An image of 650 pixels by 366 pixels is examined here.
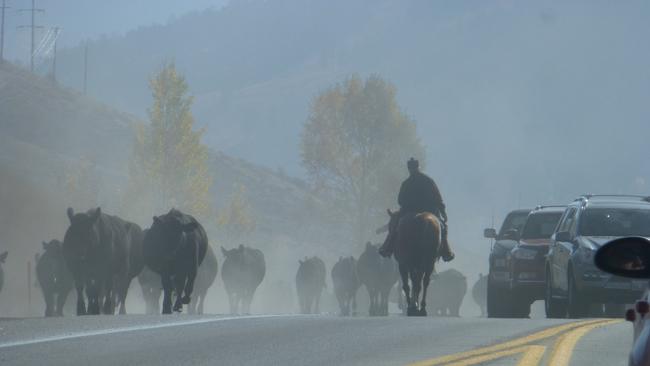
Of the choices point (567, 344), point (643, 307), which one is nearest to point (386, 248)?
point (567, 344)

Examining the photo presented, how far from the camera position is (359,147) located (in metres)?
81.4

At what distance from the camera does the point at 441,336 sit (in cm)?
1500

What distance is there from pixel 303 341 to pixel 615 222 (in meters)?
7.68

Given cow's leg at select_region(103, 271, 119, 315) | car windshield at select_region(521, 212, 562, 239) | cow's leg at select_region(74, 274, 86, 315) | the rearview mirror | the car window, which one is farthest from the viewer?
car windshield at select_region(521, 212, 562, 239)

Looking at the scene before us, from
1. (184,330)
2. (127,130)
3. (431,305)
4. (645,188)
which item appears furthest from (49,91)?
(184,330)

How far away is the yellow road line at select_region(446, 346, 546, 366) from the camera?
12.1 m

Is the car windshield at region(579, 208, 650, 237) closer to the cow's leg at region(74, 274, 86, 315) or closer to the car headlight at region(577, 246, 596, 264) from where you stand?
the car headlight at region(577, 246, 596, 264)

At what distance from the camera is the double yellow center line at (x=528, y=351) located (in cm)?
1215

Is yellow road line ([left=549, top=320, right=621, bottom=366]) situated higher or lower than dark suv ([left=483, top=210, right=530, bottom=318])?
lower

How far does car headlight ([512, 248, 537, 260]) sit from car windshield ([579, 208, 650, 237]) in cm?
366

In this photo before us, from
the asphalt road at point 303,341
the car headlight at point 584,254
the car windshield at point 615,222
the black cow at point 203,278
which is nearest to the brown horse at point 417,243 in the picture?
the car windshield at point 615,222

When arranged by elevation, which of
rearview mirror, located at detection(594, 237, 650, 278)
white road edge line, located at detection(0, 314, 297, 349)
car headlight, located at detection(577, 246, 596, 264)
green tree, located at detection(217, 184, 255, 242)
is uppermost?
green tree, located at detection(217, 184, 255, 242)

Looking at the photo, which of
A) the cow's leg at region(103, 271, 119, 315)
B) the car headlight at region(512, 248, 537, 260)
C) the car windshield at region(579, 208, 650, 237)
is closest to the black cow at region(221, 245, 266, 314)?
the cow's leg at region(103, 271, 119, 315)

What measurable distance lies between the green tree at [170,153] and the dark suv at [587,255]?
50.1m
